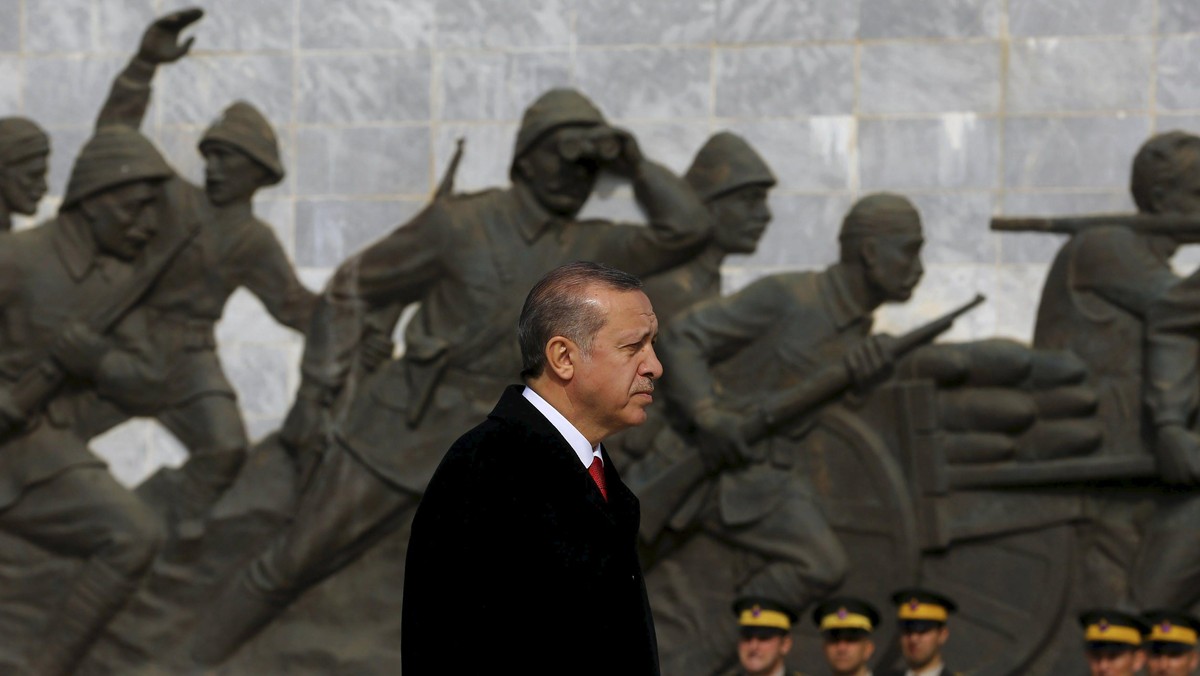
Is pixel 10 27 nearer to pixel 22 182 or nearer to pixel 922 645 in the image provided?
pixel 22 182

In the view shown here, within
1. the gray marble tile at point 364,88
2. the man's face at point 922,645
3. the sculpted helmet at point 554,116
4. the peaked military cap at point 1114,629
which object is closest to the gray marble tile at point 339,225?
the gray marble tile at point 364,88

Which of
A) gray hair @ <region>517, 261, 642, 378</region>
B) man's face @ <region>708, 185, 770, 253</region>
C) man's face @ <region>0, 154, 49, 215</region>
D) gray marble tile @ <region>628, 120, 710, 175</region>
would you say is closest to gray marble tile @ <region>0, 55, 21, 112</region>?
man's face @ <region>0, 154, 49, 215</region>

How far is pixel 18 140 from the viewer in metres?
8.39

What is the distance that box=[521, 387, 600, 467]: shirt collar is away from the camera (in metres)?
2.45

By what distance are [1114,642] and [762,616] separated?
119cm

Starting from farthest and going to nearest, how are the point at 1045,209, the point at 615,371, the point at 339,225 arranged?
the point at 339,225
the point at 1045,209
the point at 615,371

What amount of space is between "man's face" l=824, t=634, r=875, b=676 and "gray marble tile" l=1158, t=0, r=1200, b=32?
11.6 feet

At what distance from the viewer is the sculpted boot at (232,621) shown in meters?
8.08

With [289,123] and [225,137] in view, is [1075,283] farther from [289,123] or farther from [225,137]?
[289,123]

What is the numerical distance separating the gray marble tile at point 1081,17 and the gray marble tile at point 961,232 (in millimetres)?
775

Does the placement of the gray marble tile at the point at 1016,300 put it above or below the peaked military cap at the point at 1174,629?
above

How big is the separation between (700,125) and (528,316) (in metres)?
7.14

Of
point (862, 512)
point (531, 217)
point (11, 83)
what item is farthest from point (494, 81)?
point (862, 512)

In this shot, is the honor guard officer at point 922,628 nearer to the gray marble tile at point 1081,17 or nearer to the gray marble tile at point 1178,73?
the gray marble tile at point 1178,73
